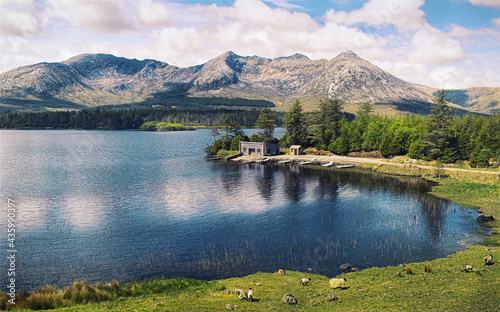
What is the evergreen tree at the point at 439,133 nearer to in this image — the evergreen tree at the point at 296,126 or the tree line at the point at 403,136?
the tree line at the point at 403,136

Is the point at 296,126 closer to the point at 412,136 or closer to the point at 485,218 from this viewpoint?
the point at 412,136

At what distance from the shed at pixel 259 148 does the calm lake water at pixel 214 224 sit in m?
42.5

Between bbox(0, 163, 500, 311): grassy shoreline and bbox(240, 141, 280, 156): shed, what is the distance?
104m

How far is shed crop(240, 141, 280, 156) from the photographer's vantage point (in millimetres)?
140375

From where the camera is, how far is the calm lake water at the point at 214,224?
39.8m

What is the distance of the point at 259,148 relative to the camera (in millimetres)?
140625

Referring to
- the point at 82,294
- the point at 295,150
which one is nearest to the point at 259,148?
the point at 295,150

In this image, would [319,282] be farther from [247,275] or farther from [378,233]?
[378,233]

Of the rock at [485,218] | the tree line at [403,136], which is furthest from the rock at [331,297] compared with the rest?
the tree line at [403,136]

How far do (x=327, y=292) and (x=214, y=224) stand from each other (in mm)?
28513

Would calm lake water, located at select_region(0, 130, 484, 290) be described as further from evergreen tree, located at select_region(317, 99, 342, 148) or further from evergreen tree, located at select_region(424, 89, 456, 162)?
evergreen tree, located at select_region(317, 99, 342, 148)

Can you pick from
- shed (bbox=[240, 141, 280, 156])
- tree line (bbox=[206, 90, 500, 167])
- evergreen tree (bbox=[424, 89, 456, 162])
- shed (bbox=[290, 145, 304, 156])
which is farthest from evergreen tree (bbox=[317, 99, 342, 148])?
evergreen tree (bbox=[424, 89, 456, 162])

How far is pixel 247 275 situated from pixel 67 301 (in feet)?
59.8

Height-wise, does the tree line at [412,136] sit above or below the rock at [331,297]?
above
